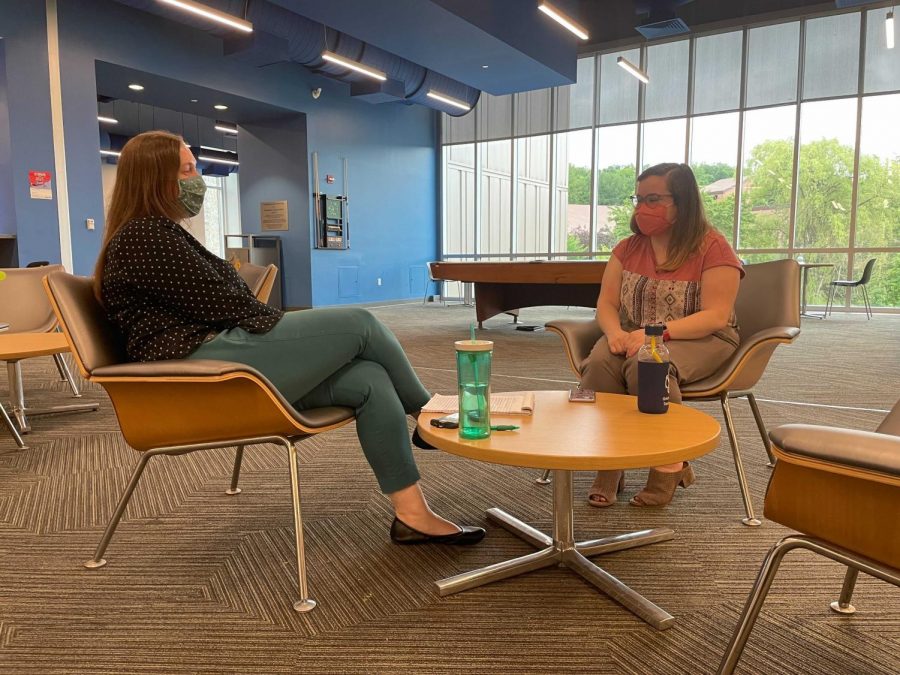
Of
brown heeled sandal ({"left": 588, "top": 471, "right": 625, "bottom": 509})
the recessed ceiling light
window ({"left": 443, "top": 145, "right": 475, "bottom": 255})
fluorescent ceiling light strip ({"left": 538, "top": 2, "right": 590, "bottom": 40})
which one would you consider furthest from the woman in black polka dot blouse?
the recessed ceiling light

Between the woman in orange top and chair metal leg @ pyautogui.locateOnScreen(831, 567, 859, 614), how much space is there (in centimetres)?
63

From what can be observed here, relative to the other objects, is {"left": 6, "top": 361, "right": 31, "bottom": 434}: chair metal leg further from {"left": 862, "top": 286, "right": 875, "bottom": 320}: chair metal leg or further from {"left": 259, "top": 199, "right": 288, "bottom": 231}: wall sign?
{"left": 862, "top": 286, "right": 875, "bottom": 320}: chair metal leg

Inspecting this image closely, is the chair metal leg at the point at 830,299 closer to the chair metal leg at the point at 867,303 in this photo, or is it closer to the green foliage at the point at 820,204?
the green foliage at the point at 820,204

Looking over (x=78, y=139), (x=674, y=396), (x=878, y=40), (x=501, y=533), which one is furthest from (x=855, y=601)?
(x=878, y=40)

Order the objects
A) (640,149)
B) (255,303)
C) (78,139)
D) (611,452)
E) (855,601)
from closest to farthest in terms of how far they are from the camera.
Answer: (611,452) < (855,601) < (255,303) < (78,139) < (640,149)

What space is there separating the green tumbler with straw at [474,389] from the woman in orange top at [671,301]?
826mm

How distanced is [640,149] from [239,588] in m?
9.92

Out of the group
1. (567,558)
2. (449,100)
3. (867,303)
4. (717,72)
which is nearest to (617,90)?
(717,72)

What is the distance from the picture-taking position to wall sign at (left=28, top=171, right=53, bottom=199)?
6410 millimetres

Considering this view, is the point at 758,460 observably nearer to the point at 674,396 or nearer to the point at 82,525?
the point at 674,396

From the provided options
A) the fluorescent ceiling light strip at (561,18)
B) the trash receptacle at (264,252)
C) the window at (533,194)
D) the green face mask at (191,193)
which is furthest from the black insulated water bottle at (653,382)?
the window at (533,194)

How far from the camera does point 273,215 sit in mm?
10016

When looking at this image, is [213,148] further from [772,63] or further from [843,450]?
[843,450]

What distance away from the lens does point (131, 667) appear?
4.21 ft
